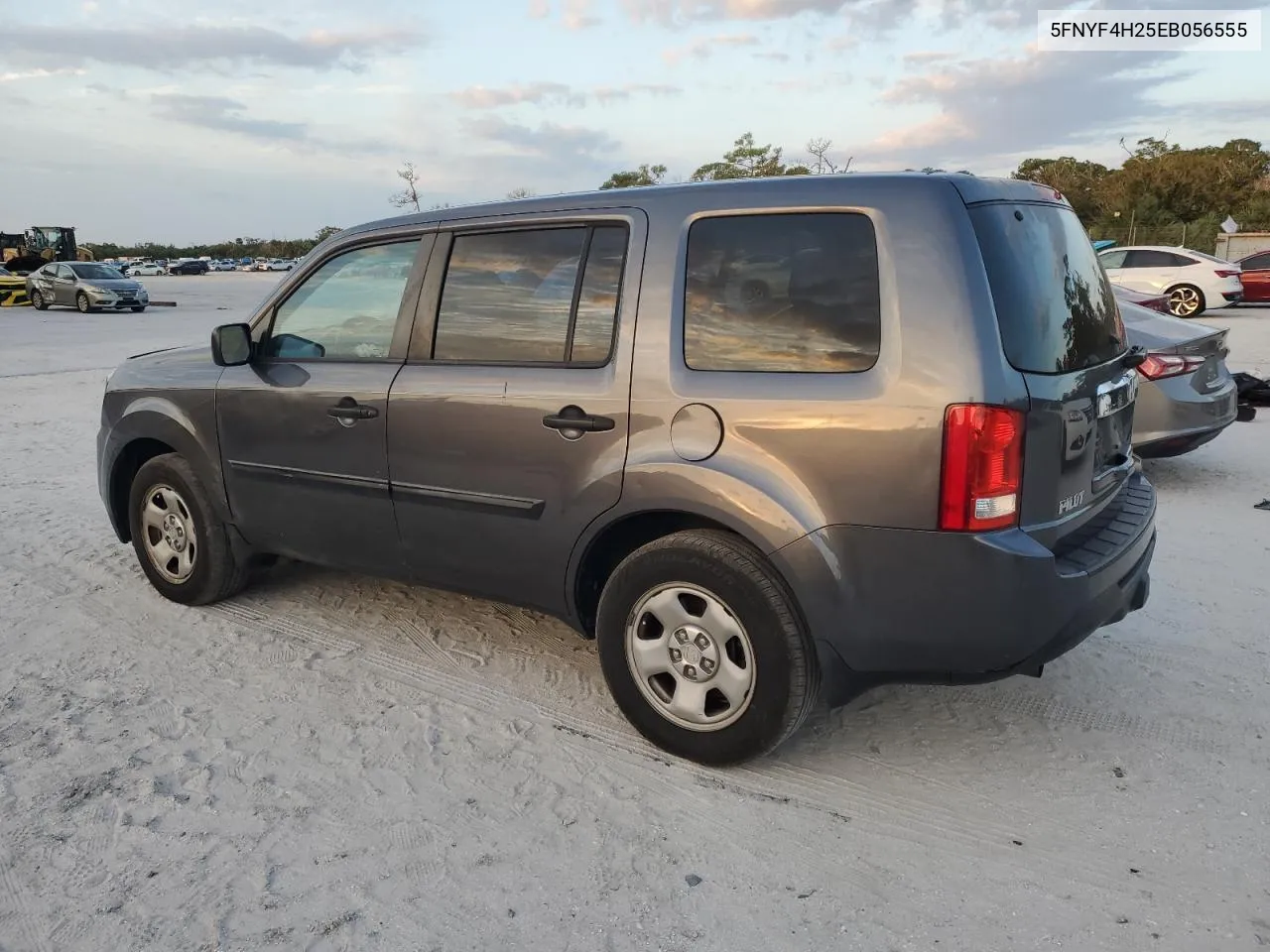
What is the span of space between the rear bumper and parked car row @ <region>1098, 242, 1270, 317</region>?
1928 centimetres

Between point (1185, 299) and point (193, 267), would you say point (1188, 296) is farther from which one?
point (193, 267)

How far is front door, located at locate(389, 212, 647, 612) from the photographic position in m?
3.33

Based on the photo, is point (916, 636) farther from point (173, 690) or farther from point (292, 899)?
point (173, 690)

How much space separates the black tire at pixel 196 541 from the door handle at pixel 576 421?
2.06 metres

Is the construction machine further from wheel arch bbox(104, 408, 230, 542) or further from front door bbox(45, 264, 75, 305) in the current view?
wheel arch bbox(104, 408, 230, 542)

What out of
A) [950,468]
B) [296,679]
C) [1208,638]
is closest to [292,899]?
[296,679]

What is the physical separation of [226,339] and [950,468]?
3084mm

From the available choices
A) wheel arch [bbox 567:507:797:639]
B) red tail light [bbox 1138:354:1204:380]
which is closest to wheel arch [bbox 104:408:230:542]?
wheel arch [bbox 567:507:797:639]

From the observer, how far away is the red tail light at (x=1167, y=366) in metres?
6.32

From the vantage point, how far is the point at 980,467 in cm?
269

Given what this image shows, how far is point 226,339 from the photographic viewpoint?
4188mm

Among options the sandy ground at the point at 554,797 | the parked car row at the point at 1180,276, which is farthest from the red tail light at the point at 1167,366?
the parked car row at the point at 1180,276

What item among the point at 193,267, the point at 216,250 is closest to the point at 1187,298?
the point at 193,267

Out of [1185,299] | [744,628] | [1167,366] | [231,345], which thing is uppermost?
[231,345]
